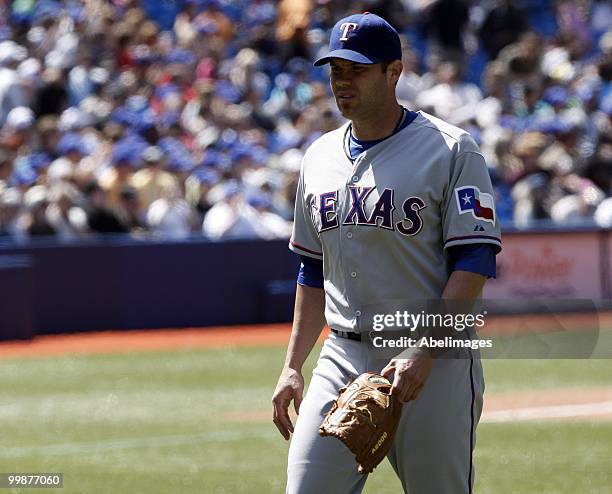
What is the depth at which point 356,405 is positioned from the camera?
4.20 meters

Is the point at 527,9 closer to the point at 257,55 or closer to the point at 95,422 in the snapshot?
the point at 257,55

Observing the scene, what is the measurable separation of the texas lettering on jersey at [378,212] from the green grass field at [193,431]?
344 centimetres

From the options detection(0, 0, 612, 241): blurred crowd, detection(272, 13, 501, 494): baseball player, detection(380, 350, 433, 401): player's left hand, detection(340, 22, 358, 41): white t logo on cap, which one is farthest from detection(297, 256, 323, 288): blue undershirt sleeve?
detection(0, 0, 612, 241): blurred crowd

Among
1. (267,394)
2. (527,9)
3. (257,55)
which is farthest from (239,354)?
(527,9)

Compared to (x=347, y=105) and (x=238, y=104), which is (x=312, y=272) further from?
(x=238, y=104)

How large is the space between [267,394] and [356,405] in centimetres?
722

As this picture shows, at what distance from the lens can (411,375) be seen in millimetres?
4148

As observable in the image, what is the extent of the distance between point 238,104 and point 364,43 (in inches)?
565

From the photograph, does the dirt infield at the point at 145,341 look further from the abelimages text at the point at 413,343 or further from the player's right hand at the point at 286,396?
the abelimages text at the point at 413,343

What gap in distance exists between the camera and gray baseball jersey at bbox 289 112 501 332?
4371mm

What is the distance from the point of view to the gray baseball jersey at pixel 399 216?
4.37m

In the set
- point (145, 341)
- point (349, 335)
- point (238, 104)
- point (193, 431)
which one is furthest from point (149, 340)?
point (349, 335)

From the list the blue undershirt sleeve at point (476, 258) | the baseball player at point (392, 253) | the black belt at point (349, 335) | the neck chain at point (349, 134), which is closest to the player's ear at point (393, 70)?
the baseball player at point (392, 253)

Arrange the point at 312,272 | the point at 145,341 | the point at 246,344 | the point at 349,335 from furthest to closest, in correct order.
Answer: the point at 145,341 < the point at 246,344 < the point at 312,272 < the point at 349,335
